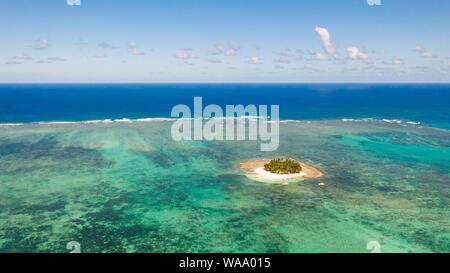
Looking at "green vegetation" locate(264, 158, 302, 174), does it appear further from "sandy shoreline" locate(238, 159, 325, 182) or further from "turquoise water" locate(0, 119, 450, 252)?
"turquoise water" locate(0, 119, 450, 252)

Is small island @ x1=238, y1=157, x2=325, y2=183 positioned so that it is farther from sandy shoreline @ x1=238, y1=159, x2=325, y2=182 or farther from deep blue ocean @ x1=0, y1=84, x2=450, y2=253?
deep blue ocean @ x1=0, y1=84, x2=450, y2=253

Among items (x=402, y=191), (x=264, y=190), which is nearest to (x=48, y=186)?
(x=264, y=190)

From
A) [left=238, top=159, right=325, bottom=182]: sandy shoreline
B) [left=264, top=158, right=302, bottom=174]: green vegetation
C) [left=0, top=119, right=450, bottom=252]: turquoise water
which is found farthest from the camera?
[left=264, top=158, right=302, bottom=174]: green vegetation

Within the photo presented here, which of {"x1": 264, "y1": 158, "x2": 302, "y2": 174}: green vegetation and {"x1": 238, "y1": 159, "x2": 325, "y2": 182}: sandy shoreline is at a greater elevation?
{"x1": 264, "y1": 158, "x2": 302, "y2": 174}: green vegetation

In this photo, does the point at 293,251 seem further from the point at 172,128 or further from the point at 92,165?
the point at 172,128

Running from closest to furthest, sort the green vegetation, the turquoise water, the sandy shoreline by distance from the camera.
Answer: the turquoise water < the sandy shoreline < the green vegetation

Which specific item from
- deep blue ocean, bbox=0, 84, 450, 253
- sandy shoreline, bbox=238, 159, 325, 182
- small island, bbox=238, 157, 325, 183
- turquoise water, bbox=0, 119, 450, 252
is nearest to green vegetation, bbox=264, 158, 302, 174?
small island, bbox=238, 157, 325, 183

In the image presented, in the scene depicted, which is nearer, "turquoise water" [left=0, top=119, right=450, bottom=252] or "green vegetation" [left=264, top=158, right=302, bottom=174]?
"turquoise water" [left=0, top=119, right=450, bottom=252]
